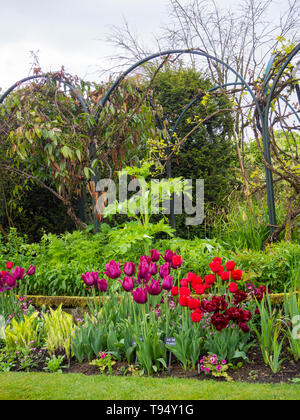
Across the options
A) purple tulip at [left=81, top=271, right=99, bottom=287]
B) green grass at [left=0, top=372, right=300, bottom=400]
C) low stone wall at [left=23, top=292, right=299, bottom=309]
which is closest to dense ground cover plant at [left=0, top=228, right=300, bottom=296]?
low stone wall at [left=23, top=292, right=299, bottom=309]

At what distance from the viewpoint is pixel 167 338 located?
107 inches

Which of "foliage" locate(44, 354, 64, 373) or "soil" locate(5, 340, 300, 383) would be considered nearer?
"soil" locate(5, 340, 300, 383)

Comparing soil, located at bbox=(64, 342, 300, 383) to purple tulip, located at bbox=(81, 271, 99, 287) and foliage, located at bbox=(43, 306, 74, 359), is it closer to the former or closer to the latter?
foliage, located at bbox=(43, 306, 74, 359)

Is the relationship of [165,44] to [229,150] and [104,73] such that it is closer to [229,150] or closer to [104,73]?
[104,73]

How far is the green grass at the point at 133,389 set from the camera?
90.6 inches

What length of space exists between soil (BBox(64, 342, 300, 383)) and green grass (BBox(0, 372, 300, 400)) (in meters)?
0.13

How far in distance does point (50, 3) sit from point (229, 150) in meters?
4.03

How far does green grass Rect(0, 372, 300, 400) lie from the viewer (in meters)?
2.30

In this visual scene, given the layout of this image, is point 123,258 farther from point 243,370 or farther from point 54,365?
point 243,370

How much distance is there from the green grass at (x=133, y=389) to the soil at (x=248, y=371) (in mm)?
133

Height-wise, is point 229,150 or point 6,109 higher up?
point 6,109

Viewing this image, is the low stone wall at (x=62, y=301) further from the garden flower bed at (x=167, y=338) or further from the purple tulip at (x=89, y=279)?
the purple tulip at (x=89, y=279)
